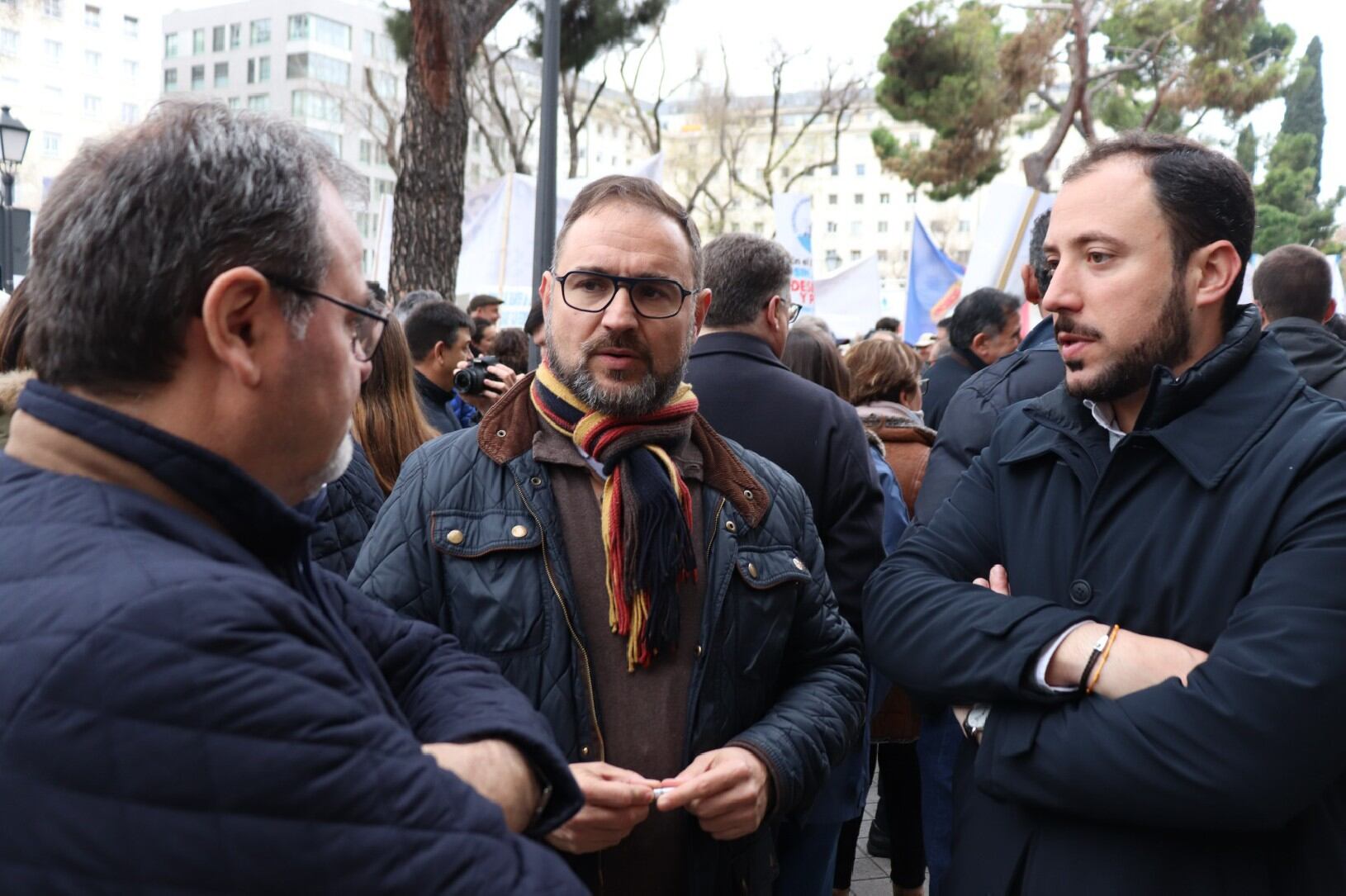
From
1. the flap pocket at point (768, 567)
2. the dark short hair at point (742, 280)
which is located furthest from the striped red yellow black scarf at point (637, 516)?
the dark short hair at point (742, 280)

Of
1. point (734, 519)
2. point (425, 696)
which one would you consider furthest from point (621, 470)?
point (425, 696)

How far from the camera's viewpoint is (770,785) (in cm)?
226

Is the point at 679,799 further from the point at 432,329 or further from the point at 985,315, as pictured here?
the point at 985,315

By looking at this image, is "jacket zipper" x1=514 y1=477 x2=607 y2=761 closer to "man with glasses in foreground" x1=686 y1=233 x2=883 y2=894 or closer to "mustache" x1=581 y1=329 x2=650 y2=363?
"mustache" x1=581 y1=329 x2=650 y2=363

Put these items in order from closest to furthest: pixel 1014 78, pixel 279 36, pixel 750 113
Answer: pixel 1014 78, pixel 750 113, pixel 279 36

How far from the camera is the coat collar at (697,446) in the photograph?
243 centimetres

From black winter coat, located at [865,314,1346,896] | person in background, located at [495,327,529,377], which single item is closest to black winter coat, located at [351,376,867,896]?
black winter coat, located at [865,314,1346,896]

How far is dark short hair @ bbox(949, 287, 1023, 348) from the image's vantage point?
19.5 ft

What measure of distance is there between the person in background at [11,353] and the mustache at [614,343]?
1.35 m

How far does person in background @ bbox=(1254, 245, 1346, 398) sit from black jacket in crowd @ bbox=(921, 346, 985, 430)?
51.5 inches

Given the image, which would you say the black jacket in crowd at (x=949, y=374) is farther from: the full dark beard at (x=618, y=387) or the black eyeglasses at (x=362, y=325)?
the black eyeglasses at (x=362, y=325)

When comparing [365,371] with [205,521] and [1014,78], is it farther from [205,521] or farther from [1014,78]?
[1014,78]

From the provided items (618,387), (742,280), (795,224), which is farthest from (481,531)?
(795,224)

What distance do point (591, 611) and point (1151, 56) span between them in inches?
706
